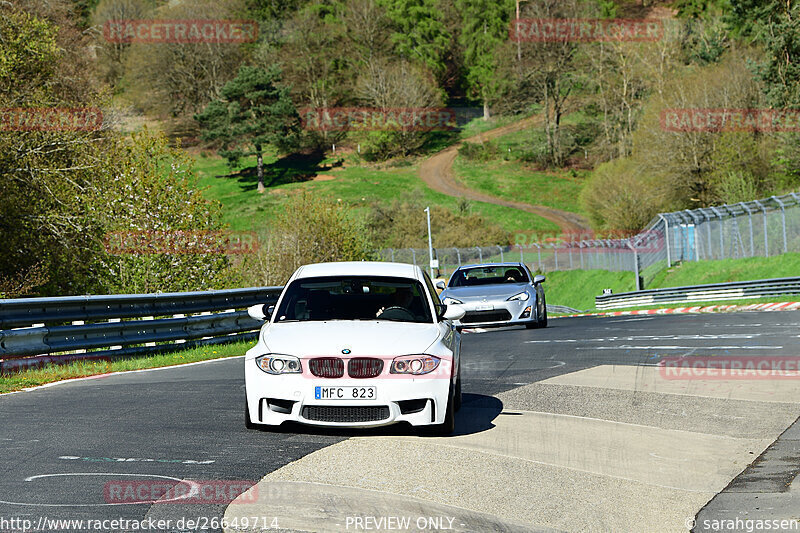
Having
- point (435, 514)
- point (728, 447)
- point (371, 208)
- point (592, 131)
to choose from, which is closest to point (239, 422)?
point (435, 514)

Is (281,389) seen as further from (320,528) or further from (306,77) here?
(306,77)

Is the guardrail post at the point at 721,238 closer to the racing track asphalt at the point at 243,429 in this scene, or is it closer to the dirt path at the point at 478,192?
the racing track asphalt at the point at 243,429

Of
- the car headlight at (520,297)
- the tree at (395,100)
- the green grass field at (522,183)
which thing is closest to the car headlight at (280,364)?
the car headlight at (520,297)

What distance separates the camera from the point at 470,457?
22.9 feet

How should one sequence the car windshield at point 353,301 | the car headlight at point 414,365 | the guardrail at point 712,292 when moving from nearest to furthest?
the car headlight at point 414,365 < the car windshield at point 353,301 < the guardrail at point 712,292

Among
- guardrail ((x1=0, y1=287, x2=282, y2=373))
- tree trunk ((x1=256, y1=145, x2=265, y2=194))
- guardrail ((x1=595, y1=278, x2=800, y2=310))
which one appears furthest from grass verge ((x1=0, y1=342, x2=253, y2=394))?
tree trunk ((x1=256, y1=145, x2=265, y2=194))

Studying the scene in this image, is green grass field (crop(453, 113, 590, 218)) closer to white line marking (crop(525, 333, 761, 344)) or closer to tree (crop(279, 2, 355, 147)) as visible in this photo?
tree (crop(279, 2, 355, 147))

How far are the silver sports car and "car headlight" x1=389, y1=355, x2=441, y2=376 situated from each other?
39.8 ft

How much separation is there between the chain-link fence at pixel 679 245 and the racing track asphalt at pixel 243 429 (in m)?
25.1

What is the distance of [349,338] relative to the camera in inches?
307

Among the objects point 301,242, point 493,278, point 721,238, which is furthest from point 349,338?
point 721,238

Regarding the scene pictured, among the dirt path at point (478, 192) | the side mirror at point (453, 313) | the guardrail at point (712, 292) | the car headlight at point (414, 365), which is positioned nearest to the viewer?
the car headlight at point (414, 365)

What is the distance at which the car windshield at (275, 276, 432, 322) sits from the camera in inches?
343

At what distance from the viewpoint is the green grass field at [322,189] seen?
291 feet
